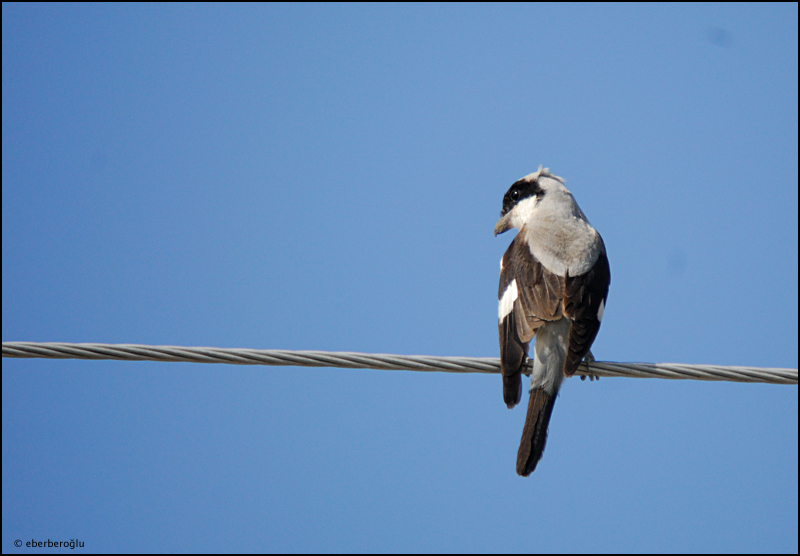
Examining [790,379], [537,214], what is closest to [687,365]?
[790,379]

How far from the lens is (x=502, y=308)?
475 centimetres

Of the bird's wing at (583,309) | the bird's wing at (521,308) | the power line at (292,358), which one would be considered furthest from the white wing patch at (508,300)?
the power line at (292,358)

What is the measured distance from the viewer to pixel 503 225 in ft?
20.5

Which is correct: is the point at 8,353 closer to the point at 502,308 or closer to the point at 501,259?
the point at 502,308

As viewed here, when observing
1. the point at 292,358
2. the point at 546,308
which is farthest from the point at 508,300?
the point at 292,358

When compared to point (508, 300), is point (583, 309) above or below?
below

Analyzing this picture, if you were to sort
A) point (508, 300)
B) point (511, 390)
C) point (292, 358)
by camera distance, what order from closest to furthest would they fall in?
point (292, 358), point (511, 390), point (508, 300)

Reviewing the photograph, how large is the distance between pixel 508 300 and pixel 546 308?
1.22ft

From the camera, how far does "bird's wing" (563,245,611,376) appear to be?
425cm

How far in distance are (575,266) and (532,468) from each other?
138 centimetres

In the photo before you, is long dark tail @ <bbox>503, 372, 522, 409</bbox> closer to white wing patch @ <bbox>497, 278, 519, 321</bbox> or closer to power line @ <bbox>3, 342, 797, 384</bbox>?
white wing patch @ <bbox>497, 278, 519, 321</bbox>

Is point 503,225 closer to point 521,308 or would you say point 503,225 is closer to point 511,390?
point 521,308

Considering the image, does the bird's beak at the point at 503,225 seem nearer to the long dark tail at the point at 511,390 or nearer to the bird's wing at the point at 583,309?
the bird's wing at the point at 583,309

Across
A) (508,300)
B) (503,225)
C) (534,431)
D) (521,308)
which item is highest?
(503,225)
